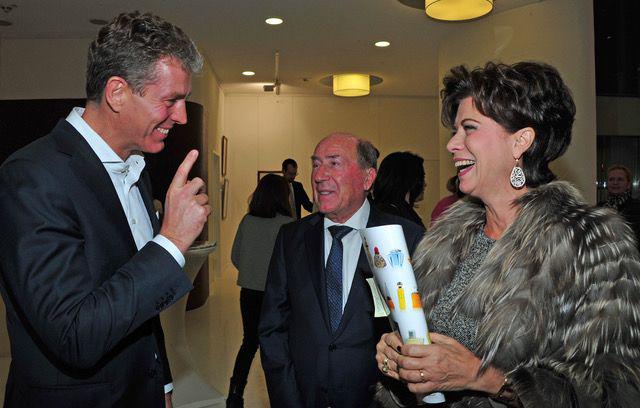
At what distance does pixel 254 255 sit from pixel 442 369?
315cm

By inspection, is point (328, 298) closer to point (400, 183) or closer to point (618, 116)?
point (400, 183)

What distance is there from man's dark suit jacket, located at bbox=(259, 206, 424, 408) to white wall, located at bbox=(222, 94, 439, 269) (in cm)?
1054

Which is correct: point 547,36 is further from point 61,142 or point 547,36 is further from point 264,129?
point 264,129

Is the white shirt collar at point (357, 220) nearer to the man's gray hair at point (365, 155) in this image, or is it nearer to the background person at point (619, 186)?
the man's gray hair at point (365, 155)

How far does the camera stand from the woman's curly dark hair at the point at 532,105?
66.8 inches

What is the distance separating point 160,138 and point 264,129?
11464 mm

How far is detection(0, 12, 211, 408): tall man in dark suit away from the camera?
135 cm

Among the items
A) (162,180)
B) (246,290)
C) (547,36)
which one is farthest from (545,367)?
(162,180)

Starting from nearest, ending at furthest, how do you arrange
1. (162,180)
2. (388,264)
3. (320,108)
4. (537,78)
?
(388,264) < (537,78) < (162,180) < (320,108)

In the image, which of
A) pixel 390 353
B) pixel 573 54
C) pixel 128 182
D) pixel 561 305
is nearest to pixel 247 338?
pixel 128 182

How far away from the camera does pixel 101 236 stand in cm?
153

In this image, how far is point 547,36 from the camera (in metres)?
6.61

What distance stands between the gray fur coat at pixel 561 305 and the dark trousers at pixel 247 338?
9.48 ft

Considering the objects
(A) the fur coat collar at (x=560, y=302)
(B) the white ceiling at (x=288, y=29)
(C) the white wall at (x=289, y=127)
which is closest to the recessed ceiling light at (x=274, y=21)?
(B) the white ceiling at (x=288, y=29)
